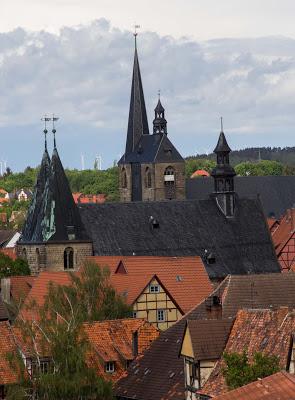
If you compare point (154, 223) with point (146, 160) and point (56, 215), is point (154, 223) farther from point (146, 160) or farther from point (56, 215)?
point (146, 160)

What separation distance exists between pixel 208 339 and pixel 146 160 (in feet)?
310

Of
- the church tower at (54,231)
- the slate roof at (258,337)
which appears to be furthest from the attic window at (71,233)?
the slate roof at (258,337)

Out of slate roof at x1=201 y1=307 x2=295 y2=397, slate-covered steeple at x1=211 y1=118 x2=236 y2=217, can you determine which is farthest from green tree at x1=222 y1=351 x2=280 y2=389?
slate-covered steeple at x1=211 y1=118 x2=236 y2=217

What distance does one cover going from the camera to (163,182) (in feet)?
484

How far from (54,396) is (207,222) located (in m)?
52.0

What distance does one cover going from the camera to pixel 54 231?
95875 mm

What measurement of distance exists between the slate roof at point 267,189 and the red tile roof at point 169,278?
7639cm

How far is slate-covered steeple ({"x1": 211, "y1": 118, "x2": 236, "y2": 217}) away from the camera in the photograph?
4186 inches

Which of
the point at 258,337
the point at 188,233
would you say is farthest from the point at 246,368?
the point at 188,233

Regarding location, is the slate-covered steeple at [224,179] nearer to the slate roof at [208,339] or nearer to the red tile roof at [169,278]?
the red tile roof at [169,278]

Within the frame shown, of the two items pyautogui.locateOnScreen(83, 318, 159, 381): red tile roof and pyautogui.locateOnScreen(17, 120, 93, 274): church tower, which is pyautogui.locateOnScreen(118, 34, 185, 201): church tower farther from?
pyautogui.locateOnScreen(83, 318, 159, 381): red tile roof

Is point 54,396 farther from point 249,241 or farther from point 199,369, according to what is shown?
point 249,241

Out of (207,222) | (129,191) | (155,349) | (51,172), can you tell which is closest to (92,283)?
(155,349)

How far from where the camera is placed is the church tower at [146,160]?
145m
